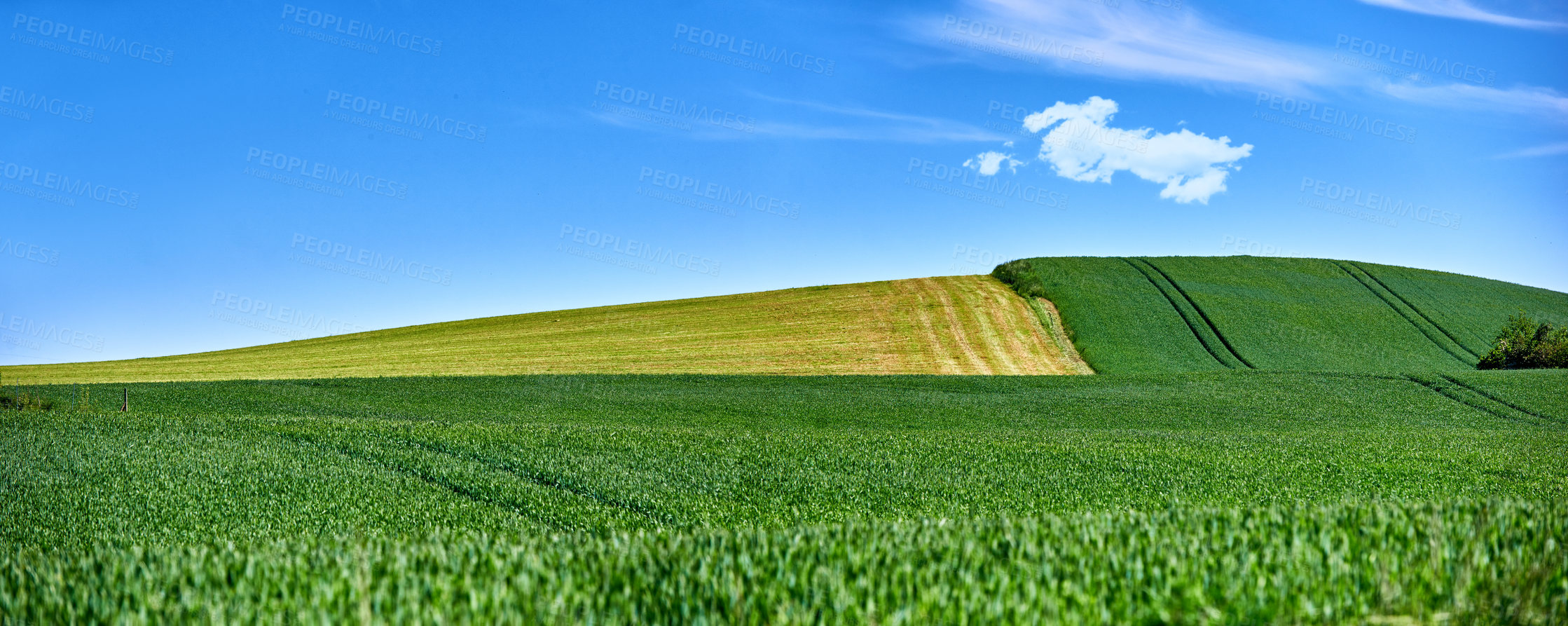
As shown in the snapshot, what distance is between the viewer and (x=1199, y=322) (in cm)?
6066

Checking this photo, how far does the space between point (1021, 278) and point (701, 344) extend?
30.6 m

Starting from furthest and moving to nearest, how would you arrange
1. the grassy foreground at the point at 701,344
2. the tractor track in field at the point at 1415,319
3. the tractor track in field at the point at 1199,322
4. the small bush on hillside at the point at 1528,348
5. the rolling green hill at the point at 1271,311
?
the tractor track in field at the point at 1415,319
the rolling green hill at the point at 1271,311
the small bush on hillside at the point at 1528,348
the tractor track in field at the point at 1199,322
the grassy foreground at the point at 701,344

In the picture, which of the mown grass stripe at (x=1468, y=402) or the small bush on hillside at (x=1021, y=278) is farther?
the small bush on hillside at (x=1021, y=278)

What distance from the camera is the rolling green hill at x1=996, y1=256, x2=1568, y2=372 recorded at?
180 ft

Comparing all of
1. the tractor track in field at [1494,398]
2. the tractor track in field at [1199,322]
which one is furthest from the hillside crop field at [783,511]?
the tractor track in field at [1199,322]

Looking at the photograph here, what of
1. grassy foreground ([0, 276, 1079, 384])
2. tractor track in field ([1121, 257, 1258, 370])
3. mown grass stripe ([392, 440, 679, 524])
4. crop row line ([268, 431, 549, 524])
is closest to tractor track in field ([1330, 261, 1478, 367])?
tractor track in field ([1121, 257, 1258, 370])

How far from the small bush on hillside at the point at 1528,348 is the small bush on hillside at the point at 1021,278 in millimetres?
29993

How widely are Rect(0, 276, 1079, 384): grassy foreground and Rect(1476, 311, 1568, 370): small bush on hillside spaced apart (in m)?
31.4

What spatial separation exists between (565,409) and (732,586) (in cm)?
3071

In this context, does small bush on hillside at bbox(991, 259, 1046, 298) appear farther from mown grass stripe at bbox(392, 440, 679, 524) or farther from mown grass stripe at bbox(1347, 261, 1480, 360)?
mown grass stripe at bbox(392, 440, 679, 524)

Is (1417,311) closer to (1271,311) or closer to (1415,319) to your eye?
(1415,319)

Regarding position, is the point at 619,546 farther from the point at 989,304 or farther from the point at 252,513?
the point at 989,304

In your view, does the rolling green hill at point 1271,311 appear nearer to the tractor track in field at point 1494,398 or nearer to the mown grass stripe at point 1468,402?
the mown grass stripe at point 1468,402

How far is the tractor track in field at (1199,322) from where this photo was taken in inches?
2133
